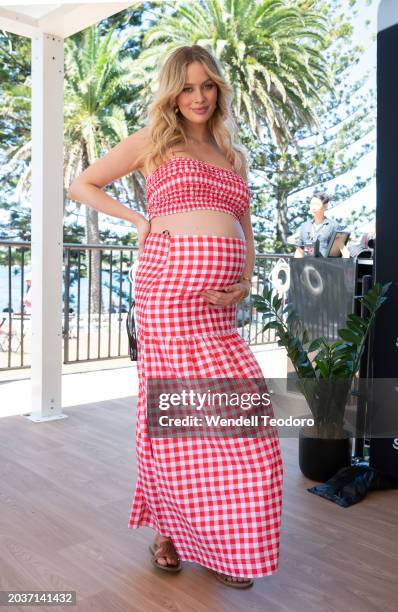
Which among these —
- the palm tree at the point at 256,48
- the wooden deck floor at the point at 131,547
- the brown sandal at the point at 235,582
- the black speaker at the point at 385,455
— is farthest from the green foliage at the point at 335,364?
the palm tree at the point at 256,48

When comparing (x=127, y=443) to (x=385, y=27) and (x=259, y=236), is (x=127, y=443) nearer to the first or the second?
(x=385, y=27)

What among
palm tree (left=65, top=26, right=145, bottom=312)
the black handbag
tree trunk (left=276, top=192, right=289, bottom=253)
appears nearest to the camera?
the black handbag

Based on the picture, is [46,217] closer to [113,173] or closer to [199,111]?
[113,173]

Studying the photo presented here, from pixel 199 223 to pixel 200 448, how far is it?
663 mm

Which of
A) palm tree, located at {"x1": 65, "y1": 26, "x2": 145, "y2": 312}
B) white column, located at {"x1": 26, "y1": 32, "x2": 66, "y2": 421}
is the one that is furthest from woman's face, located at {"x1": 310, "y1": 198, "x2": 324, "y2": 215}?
palm tree, located at {"x1": 65, "y1": 26, "x2": 145, "y2": 312}

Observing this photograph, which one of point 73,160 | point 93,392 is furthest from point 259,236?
point 93,392

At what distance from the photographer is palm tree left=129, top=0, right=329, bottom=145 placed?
12.8 m

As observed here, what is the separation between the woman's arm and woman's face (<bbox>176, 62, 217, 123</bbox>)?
5.9 inches

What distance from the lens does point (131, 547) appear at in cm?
192

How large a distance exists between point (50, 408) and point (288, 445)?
4.66 ft

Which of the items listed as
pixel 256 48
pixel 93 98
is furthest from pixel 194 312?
pixel 93 98

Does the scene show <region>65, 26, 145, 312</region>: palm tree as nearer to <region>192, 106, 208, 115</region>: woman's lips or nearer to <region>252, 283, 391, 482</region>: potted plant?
<region>252, 283, 391, 482</region>: potted plant

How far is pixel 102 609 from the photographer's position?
1.55m

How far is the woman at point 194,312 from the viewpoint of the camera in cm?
161
